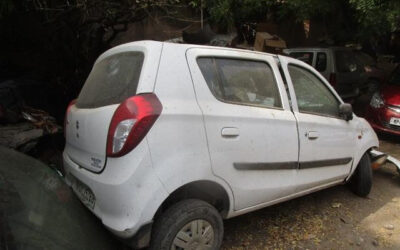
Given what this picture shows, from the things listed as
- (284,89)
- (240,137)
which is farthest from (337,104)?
(240,137)

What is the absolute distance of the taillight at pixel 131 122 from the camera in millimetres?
1999

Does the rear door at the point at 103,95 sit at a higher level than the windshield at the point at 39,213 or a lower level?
higher

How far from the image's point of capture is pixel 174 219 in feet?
7.08

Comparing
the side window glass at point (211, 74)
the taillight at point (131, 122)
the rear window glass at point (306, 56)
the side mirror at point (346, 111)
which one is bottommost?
the rear window glass at point (306, 56)

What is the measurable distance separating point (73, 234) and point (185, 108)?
99 cm

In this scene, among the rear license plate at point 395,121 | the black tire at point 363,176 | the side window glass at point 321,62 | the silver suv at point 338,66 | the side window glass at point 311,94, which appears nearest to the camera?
the side window glass at point 311,94

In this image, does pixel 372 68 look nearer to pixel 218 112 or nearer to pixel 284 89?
pixel 284 89

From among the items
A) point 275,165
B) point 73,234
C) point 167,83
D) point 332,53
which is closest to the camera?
point 73,234

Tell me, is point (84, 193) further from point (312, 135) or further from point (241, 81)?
point (312, 135)

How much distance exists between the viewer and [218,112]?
91.2 inches

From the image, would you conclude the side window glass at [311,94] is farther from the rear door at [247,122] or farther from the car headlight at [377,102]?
the car headlight at [377,102]

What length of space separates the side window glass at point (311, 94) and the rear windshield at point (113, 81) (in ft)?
4.80

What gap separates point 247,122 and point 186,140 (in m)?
0.54

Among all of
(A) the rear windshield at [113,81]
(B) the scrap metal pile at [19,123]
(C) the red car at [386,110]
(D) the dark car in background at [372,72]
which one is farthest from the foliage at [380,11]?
(B) the scrap metal pile at [19,123]
